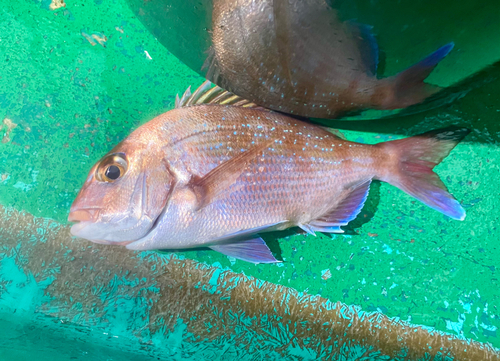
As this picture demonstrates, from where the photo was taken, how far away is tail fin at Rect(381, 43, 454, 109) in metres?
0.72

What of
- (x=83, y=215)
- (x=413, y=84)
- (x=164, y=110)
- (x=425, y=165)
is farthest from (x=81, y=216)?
(x=425, y=165)

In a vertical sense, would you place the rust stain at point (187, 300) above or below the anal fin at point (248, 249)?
below

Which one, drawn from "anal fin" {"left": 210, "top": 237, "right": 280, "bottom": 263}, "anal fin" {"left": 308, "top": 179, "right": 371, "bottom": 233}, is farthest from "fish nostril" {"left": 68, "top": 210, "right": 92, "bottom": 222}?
"anal fin" {"left": 308, "top": 179, "right": 371, "bottom": 233}

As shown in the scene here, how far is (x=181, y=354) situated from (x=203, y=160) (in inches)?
35.2

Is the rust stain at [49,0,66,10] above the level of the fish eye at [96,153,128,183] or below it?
above


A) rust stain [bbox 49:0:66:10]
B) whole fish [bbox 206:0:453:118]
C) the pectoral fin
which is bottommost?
the pectoral fin

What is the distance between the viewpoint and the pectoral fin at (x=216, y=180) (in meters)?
0.95

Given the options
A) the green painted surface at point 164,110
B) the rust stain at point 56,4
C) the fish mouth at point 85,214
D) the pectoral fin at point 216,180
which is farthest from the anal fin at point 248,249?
the rust stain at point 56,4

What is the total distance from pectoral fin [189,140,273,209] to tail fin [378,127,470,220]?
576 mm

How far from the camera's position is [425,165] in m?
1.13

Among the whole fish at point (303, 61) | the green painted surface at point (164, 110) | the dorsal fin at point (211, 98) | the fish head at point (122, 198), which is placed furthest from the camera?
the green painted surface at point (164, 110)

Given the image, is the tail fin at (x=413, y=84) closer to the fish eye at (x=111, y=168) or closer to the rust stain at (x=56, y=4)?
the fish eye at (x=111, y=168)

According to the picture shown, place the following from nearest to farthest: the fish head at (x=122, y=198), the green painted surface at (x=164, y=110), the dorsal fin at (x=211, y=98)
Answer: the fish head at (x=122, y=198) → the dorsal fin at (x=211, y=98) → the green painted surface at (x=164, y=110)

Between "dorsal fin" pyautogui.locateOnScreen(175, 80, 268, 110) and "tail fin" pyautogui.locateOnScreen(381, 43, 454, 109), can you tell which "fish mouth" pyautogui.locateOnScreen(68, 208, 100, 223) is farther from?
"tail fin" pyautogui.locateOnScreen(381, 43, 454, 109)
